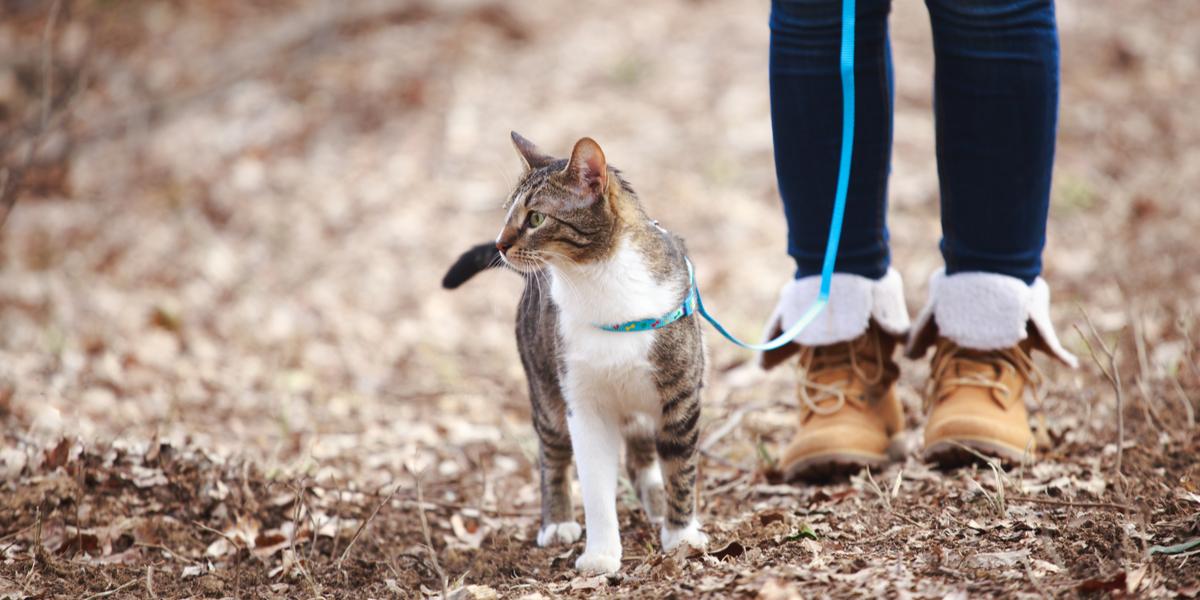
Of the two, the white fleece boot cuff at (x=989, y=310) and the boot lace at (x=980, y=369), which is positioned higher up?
the white fleece boot cuff at (x=989, y=310)

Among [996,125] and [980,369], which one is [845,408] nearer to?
[980,369]

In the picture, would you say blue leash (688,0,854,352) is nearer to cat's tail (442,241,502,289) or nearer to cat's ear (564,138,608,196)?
cat's ear (564,138,608,196)

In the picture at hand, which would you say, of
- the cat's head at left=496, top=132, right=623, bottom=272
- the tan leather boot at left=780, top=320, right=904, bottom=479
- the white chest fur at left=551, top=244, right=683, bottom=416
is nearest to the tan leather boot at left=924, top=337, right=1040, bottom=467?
the tan leather boot at left=780, top=320, right=904, bottom=479

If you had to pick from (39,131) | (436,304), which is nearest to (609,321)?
(39,131)

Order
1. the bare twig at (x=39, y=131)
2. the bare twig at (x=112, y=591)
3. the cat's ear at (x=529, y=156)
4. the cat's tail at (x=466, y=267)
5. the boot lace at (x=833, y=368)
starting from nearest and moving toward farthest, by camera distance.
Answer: the bare twig at (x=112, y=591), the cat's ear at (x=529, y=156), the cat's tail at (x=466, y=267), the boot lace at (x=833, y=368), the bare twig at (x=39, y=131)

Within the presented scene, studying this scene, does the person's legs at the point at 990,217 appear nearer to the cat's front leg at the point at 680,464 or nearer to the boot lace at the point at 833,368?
the boot lace at the point at 833,368

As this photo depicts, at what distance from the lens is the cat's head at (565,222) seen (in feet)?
7.87

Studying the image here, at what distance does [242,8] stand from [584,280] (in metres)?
6.70

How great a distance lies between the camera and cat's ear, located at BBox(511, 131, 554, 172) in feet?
8.54

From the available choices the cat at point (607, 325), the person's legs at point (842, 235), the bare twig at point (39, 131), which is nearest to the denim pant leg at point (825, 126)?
the person's legs at point (842, 235)

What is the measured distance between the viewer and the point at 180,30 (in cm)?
788

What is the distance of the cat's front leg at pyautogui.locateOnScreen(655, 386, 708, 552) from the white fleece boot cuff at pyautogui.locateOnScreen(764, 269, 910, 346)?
53cm

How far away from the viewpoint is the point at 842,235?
2.82 meters

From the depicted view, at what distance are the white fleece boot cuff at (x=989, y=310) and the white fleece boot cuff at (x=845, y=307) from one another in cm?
11
